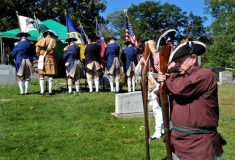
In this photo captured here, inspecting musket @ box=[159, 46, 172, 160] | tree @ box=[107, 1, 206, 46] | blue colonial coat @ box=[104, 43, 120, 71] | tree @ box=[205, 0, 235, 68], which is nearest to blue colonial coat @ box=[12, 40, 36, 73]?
blue colonial coat @ box=[104, 43, 120, 71]

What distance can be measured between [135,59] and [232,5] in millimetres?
44908

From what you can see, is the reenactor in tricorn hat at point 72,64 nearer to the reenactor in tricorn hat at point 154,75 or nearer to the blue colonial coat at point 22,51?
the blue colonial coat at point 22,51

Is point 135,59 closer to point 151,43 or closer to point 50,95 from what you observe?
point 50,95

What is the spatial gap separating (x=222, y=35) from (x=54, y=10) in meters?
28.2

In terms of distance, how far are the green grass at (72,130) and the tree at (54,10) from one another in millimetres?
17541

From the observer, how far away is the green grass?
5.84 m

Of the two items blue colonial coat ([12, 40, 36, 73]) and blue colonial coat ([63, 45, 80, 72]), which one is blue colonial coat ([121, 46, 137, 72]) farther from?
blue colonial coat ([12, 40, 36, 73])

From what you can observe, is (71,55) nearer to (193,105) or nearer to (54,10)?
(193,105)

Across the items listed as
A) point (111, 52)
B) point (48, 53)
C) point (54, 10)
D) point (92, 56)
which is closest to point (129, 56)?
point (111, 52)

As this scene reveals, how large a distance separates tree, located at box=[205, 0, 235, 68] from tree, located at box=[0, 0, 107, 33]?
18.9 m

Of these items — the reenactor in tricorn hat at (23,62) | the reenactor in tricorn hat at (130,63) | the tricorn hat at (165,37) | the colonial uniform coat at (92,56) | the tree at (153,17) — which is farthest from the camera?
the tree at (153,17)

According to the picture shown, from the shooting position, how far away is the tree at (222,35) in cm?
4122

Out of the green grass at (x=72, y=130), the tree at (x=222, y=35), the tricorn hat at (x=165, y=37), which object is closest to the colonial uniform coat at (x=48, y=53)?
the green grass at (x=72, y=130)

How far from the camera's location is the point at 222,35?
46.1m
